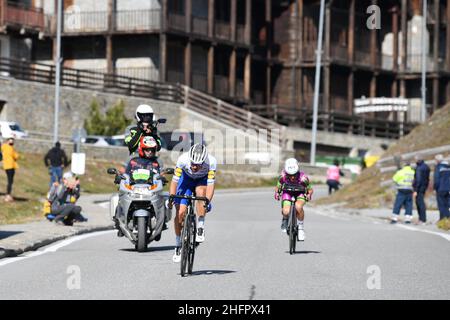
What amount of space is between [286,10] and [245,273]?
175ft

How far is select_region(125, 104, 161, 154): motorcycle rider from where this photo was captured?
1778cm

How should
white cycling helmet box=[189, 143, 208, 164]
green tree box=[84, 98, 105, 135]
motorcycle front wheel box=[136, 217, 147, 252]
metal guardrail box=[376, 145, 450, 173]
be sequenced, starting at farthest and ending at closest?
green tree box=[84, 98, 105, 135]
metal guardrail box=[376, 145, 450, 173]
motorcycle front wheel box=[136, 217, 147, 252]
white cycling helmet box=[189, 143, 208, 164]

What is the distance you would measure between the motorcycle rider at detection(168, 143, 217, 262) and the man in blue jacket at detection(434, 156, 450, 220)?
44.9 ft

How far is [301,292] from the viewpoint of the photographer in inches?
478

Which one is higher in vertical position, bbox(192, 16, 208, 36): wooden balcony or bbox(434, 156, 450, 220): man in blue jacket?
bbox(192, 16, 208, 36): wooden balcony

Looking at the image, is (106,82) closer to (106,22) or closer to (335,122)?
(106,22)

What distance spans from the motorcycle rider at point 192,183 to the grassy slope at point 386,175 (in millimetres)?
20712

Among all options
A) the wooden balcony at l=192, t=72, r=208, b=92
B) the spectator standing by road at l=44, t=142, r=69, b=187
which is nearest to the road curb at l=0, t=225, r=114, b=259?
the spectator standing by road at l=44, t=142, r=69, b=187

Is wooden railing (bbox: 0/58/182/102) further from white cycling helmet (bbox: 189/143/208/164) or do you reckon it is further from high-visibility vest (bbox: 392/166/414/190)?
white cycling helmet (bbox: 189/143/208/164)

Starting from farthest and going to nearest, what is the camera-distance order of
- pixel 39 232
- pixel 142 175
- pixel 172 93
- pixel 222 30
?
pixel 222 30, pixel 172 93, pixel 39 232, pixel 142 175

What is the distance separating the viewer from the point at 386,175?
3928 cm

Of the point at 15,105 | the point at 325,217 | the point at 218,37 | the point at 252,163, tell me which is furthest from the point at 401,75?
the point at 325,217

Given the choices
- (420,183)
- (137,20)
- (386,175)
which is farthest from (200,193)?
(137,20)

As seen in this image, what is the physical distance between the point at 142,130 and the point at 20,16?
40.9 metres
